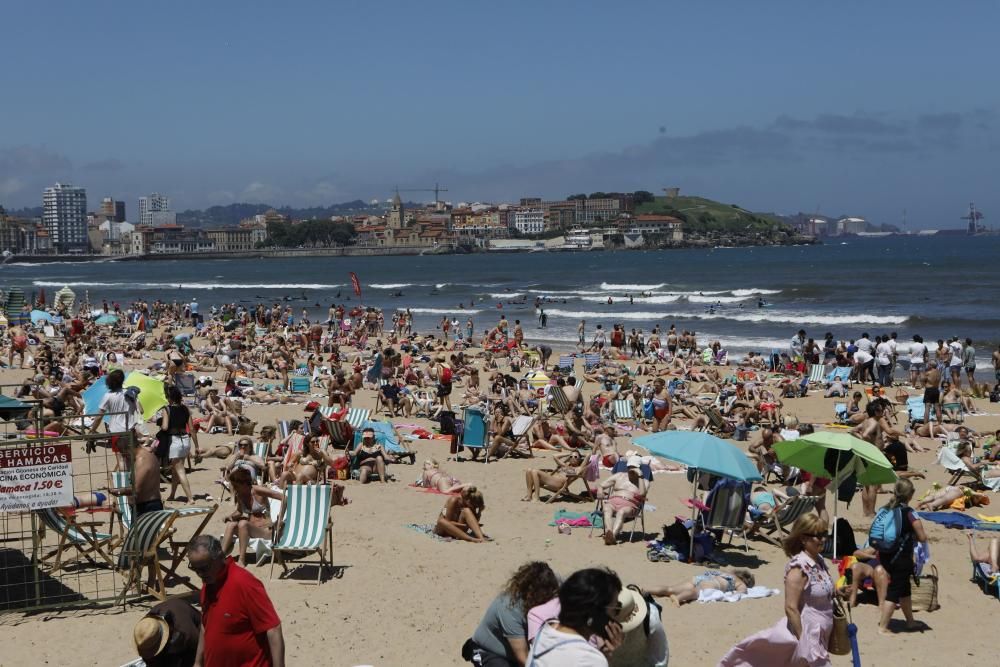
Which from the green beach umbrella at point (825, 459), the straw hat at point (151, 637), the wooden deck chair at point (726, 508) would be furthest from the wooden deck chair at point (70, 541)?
the green beach umbrella at point (825, 459)

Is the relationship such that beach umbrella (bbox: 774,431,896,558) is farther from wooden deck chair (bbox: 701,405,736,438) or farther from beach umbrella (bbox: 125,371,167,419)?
wooden deck chair (bbox: 701,405,736,438)

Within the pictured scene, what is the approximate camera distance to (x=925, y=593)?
23.3 feet

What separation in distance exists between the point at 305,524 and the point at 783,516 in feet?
14.1

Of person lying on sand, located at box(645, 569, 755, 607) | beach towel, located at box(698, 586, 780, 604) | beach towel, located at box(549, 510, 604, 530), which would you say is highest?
person lying on sand, located at box(645, 569, 755, 607)

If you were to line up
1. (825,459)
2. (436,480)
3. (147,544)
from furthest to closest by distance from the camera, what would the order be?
1. (436,480)
2. (825,459)
3. (147,544)

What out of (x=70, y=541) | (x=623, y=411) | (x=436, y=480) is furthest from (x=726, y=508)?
(x=623, y=411)

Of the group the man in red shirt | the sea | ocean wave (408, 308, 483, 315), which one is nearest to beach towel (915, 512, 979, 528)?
the man in red shirt

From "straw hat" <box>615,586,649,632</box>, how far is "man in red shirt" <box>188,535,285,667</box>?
1.39 metres

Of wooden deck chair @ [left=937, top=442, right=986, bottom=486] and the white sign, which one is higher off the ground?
the white sign

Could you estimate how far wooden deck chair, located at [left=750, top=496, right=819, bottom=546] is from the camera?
8734 mm

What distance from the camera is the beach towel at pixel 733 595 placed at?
23.5 ft

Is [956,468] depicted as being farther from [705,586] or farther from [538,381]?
[538,381]

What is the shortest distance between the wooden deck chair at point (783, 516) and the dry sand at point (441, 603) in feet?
0.55

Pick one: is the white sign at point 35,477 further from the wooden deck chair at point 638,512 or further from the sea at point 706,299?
the sea at point 706,299
